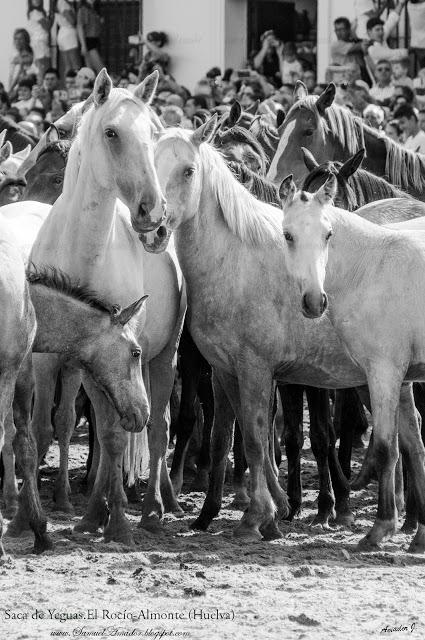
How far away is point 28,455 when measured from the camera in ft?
23.1

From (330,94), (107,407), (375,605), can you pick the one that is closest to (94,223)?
(107,407)

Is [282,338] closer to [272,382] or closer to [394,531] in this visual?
[272,382]

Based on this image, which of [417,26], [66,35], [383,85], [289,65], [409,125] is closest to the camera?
[409,125]

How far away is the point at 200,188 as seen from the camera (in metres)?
7.82

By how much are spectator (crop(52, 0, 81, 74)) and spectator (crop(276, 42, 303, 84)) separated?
3.98m

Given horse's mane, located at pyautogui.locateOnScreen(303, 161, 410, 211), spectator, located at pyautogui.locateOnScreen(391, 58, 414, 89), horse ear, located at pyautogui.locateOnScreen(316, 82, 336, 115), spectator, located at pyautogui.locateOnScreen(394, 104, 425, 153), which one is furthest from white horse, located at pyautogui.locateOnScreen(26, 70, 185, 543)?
spectator, located at pyautogui.locateOnScreen(391, 58, 414, 89)

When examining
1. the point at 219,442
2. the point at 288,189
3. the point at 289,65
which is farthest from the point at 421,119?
the point at 288,189

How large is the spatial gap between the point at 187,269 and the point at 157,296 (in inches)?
14.2

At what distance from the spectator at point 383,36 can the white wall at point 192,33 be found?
10.8 ft

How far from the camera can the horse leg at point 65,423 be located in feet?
27.9

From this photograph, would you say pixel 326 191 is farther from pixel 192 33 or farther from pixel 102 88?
pixel 192 33

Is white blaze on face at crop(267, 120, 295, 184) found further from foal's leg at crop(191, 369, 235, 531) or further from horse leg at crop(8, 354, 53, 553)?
horse leg at crop(8, 354, 53, 553)

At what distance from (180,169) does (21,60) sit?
1646 cm

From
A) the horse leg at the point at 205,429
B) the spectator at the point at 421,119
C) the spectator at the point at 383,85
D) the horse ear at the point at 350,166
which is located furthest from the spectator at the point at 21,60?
the horse ear at the point at 350,166
